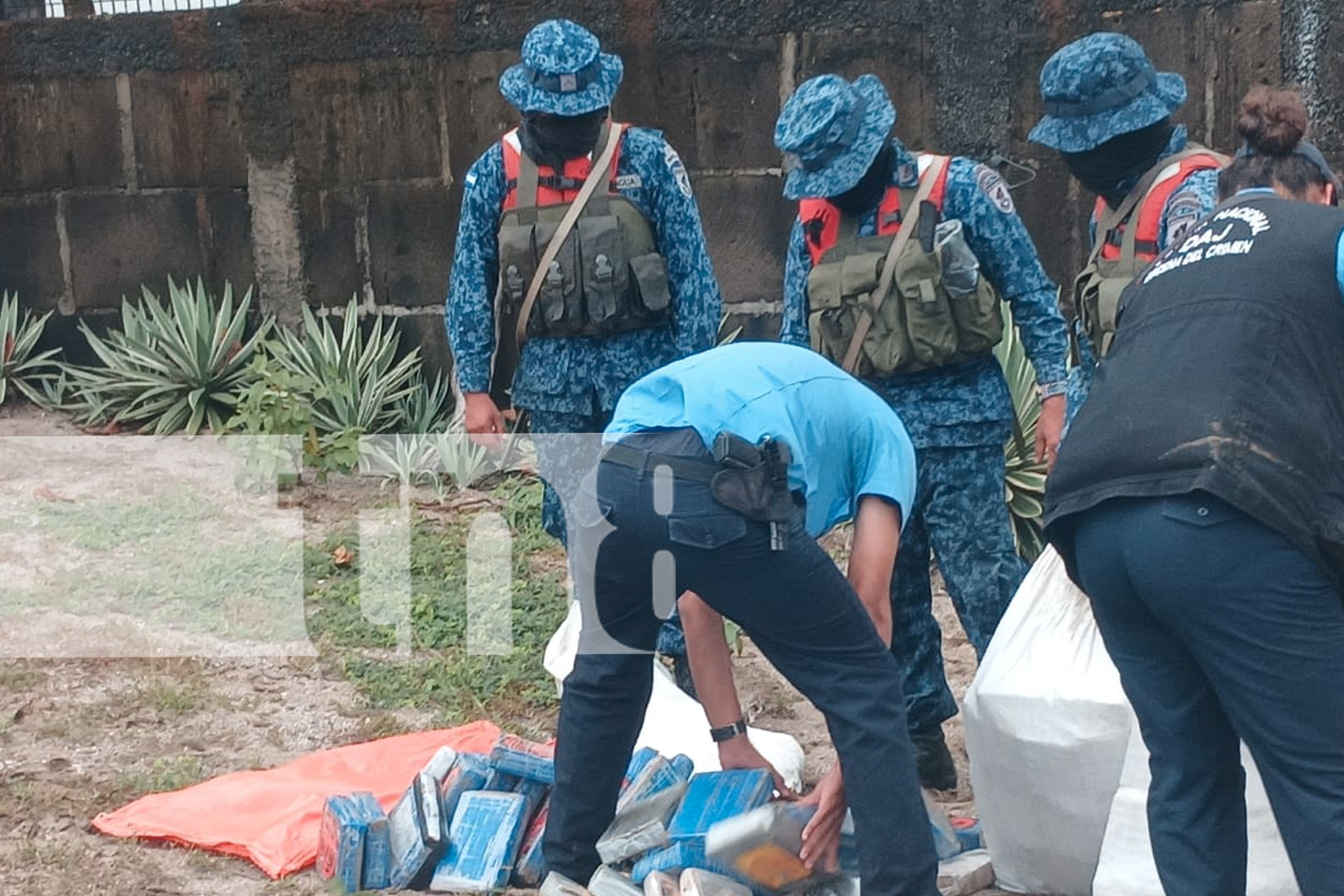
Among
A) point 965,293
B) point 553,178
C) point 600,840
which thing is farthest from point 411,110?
point 600,840

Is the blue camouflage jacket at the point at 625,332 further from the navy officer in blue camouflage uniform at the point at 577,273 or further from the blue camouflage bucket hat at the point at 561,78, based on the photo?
the blue camouflage bucket hat at the point at 561,78

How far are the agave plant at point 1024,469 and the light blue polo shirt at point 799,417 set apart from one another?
2666 mm

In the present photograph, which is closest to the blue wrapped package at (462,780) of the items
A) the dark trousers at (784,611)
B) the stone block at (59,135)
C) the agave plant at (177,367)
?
the dark trousers at (784,611)

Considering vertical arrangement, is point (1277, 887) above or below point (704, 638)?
below

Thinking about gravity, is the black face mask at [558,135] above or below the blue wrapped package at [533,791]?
above

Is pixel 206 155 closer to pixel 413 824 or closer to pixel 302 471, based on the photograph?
pixel 302 471

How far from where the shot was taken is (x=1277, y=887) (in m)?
3.10

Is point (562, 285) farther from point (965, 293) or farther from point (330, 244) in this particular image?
point (330, 244)

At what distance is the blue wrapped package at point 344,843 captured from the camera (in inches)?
141

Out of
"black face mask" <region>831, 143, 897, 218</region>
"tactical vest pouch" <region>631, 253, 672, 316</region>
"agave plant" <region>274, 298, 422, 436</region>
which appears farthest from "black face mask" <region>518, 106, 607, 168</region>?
"agave plant" <region>274, 298, 422, 436</region>

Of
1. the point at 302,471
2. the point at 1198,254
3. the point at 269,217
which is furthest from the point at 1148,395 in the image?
the point at 269,217

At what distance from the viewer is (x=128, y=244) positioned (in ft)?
25.6

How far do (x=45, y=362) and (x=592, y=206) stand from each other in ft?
13.9

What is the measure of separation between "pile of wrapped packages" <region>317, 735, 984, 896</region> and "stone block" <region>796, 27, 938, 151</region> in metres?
3.58
